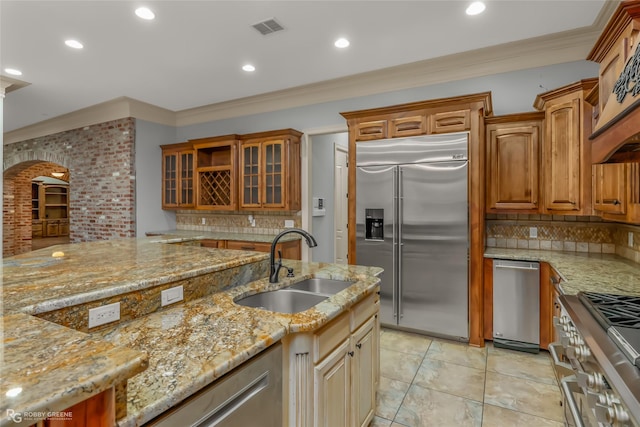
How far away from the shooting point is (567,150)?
9.26 feet

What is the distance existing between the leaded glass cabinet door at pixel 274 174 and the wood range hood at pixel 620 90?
3.39m

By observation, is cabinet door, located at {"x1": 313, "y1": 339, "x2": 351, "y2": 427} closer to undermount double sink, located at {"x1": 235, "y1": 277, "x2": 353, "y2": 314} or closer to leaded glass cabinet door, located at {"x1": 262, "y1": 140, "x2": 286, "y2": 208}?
undermount double sink, located at {"x1": 235, "y1": 277, "x2": 353, "y2": 314}

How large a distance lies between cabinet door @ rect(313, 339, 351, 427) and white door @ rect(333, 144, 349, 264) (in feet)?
12.9

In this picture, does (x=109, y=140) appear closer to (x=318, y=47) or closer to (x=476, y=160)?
(x=318, y=47)

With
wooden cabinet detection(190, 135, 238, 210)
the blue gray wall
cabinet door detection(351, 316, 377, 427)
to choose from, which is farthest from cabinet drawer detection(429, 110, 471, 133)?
wooden cabinet detection(190, 135, 238, 210)

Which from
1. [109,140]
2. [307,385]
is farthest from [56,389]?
[109,140]

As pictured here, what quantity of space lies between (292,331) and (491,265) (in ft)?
8.45

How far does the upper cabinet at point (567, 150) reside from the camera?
8.86ft

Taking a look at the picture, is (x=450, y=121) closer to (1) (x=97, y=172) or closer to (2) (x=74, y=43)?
(2) (x=74, y=43)

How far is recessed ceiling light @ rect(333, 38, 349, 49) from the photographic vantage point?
3.23 meters

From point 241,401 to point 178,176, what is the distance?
5059mm

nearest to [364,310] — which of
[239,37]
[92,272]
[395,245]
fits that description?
[92,272]

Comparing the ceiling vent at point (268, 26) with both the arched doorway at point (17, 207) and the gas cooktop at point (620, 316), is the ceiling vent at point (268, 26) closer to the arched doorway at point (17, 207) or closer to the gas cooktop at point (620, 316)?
the gas cooktop at point (620, 316)

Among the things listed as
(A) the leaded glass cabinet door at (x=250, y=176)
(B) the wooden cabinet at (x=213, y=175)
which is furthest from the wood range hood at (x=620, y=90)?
(B) the wooden cabinet at (x=213, y=175)
